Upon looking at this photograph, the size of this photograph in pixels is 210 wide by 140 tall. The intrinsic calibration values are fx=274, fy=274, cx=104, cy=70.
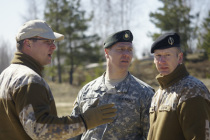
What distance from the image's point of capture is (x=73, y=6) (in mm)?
32062

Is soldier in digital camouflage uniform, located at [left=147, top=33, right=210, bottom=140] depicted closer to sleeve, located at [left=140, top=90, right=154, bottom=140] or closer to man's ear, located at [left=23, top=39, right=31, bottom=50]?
sleeve, located at [left=140, top=90, right=154, bottom=140]

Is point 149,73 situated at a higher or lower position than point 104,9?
lower

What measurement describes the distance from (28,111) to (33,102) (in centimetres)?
9

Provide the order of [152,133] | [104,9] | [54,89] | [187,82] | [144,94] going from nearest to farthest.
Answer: [187,82], [152,133], [144,94], [54,89], [104,9]

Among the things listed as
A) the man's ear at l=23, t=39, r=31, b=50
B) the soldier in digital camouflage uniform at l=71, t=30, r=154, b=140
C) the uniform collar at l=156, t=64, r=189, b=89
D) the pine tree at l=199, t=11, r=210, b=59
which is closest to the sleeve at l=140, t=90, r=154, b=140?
the soldier in digital camouflage uniform at l=71, t=30, r=154, b=140

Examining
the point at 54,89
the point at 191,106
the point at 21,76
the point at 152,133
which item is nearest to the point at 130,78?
the point at 152,133

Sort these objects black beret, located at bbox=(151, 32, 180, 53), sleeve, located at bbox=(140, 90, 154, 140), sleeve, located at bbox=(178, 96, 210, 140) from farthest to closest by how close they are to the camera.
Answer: sleeve, located at bbox=(140, 90, 154, 140) < black beret, located at bbox=(151, 32, 180, 53) < sleeve, located at bbox=(178, 96, 210, 140)

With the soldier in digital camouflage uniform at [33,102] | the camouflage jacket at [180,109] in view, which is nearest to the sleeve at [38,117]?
the soldier in digital camouflage uniform at [33,102]

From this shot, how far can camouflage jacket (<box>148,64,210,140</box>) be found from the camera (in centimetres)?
253

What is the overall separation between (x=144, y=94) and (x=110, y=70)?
0.64 m

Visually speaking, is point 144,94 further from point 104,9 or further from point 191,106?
point 104,9

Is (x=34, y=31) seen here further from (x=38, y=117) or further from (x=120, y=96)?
(x=120, y=96)

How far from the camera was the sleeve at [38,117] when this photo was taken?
7.73 feet

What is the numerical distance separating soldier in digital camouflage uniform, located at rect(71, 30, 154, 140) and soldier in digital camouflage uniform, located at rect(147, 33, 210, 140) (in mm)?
511
